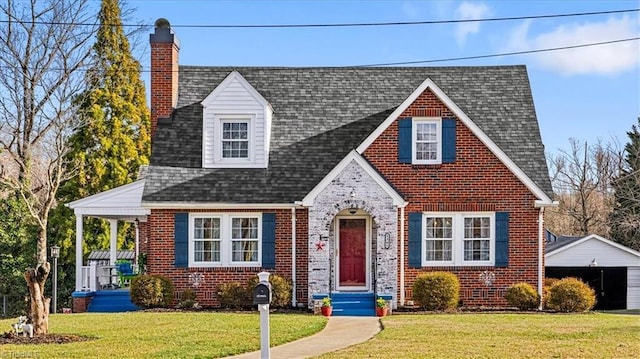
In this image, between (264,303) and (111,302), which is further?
(111,302)

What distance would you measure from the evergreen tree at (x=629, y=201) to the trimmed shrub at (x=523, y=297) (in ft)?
58.5

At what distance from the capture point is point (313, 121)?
997 inches

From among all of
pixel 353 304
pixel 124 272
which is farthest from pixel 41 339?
pixel 124 272

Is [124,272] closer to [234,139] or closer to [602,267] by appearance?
[234,139]

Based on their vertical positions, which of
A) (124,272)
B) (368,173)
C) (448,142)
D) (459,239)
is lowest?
(124,272)

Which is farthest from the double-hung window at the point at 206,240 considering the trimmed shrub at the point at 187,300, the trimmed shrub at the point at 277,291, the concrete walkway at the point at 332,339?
the concrete walkway at the point at 332,339

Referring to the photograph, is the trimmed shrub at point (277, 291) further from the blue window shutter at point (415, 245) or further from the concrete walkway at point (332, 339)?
the blue window shutter at point (415, 245)

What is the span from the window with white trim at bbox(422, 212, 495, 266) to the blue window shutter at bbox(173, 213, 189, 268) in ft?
21.3

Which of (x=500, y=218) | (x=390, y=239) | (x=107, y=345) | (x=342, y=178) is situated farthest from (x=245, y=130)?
(x=107, y=345)

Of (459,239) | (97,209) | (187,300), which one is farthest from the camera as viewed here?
(97,209)

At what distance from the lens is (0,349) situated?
1427 cm

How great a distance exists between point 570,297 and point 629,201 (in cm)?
2200

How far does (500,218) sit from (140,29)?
2067cm

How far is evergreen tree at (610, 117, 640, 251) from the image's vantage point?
40.2 meters
